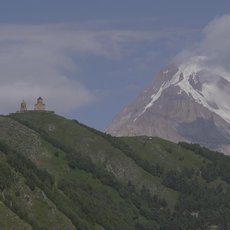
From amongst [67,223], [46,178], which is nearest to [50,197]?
[67,223]

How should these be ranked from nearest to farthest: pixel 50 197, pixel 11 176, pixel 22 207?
pixel 22 207
pixel 11 176
pixel 50 197

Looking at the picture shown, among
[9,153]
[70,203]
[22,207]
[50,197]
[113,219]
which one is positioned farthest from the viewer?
[113,219]

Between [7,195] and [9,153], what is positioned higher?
[9,153]

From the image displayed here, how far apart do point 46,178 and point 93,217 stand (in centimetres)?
1858

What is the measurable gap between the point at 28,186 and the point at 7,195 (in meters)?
11.0

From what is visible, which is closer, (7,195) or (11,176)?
(7,195)

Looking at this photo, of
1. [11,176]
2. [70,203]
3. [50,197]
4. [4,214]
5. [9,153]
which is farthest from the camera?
[70,203]

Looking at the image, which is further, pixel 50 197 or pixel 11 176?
pixel 50 197

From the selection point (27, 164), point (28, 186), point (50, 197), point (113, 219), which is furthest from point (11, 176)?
point (113, 219)

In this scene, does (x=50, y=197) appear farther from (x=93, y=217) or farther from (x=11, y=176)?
(x=93, y=217)

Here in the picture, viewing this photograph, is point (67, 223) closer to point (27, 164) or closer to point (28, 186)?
point (28, 186)

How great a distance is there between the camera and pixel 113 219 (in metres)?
194

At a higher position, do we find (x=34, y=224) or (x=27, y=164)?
(x=27, y=164)

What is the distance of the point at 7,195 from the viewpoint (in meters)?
130
